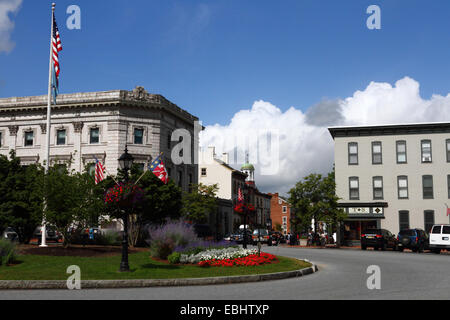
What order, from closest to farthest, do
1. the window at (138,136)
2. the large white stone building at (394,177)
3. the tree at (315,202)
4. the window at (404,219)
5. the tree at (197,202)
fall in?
the tree at (315,202) < the large white stone building at (394,177) < the window at (404,219) < the window at (138,136) < the tree at (197,202)

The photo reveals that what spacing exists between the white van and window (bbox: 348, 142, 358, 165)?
55.3 feet

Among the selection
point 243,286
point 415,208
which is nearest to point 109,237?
point 243,286

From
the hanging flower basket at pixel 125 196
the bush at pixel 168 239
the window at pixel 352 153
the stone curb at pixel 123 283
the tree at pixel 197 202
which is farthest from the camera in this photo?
the tree at pixel 197 202

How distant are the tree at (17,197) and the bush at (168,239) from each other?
7.87 metres

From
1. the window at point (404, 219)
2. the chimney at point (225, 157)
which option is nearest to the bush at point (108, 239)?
the window at point (404, 219)

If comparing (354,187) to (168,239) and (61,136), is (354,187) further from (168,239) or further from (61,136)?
(168,239)

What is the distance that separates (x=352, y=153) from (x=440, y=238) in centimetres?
1792

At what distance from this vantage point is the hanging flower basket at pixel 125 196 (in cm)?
1576

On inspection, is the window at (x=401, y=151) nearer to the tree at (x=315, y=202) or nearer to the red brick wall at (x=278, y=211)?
the tree at (x=315, y=202)

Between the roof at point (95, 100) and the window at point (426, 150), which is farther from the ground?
the roof at point (95, 100)

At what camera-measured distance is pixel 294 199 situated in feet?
151

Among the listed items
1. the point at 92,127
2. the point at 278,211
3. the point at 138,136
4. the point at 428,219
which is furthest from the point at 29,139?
the point at 278,211

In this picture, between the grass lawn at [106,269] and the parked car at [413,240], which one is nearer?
the grass lawn at [106,269]
